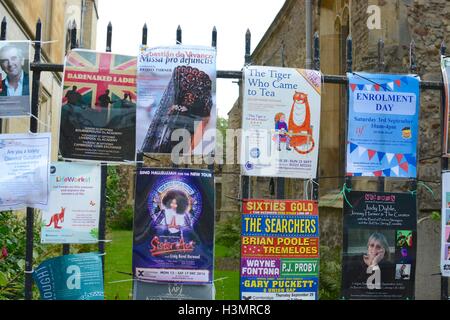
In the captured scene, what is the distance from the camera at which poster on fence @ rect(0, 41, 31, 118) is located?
411cm

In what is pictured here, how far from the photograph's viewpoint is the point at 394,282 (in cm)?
435

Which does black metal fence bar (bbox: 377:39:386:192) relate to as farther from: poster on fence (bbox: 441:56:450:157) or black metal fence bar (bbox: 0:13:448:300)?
poster on fence (bbox: 441:56:450:157)

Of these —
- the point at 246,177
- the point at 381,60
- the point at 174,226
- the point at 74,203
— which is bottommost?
the point at 174,226

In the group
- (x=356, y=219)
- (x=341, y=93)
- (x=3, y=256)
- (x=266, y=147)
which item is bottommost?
(x=3, y=256)

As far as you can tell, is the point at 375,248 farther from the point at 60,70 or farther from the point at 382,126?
the point at 60,70

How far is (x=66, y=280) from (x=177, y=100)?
161cm

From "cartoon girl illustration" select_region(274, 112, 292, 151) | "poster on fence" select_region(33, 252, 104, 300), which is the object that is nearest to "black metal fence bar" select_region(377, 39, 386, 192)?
"cartoon girl illustration" select_region(274, 112, 292, 151)

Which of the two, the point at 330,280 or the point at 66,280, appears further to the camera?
the point at 330,280

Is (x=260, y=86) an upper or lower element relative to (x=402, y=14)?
lower

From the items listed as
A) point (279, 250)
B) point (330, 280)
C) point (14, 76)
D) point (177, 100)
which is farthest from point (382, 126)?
point (330, 280)

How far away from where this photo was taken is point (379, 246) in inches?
171

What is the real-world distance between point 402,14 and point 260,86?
4.12m
